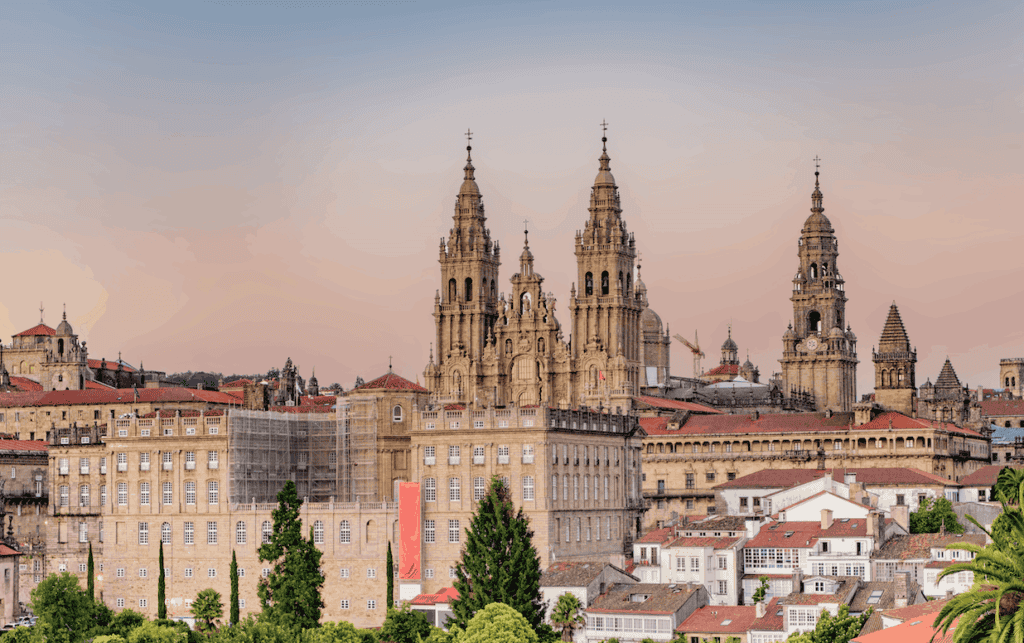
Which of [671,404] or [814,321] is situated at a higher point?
[814,321]

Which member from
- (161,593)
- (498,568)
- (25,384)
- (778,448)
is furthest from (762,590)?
(25,384)

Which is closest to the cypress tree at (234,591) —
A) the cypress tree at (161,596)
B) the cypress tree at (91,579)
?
the cypress tree at (161,596)

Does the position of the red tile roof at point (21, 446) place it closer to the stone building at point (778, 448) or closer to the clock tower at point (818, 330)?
the stone building at point (778, 448)

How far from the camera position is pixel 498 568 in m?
103

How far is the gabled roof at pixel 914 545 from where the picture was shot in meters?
→ 106

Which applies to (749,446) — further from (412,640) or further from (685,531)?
(412,640)

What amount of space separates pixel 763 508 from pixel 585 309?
46498 millimetres

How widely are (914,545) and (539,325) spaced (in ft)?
226

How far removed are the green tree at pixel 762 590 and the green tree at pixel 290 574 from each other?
26325 mm

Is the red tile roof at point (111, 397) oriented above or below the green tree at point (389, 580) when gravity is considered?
above

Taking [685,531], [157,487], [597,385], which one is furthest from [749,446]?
[157,487]

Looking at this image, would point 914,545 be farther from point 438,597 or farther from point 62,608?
point 62,608

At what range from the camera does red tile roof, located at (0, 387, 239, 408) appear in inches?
6678

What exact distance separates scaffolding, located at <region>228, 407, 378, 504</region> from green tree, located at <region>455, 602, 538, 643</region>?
29054 millimetres
